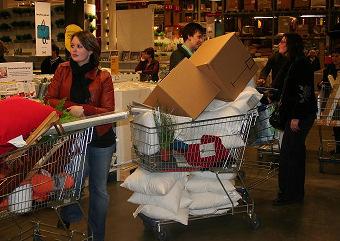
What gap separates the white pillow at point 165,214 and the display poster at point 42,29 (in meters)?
3.31

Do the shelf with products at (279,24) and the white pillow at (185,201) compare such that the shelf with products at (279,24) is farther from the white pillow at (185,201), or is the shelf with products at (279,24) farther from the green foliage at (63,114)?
the green foliage at (63,114)

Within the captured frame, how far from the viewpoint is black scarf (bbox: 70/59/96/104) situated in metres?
3.85

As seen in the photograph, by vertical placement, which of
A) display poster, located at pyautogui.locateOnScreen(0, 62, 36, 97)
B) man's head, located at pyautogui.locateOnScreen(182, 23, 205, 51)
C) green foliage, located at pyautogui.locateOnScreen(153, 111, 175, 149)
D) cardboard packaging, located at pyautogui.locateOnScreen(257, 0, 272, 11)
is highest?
cardboard packaging, located at pyautogui.locateOnScreen(257, 0, 272, 11)

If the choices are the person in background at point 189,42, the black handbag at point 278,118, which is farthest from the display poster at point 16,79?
the black handbag at point 278,118

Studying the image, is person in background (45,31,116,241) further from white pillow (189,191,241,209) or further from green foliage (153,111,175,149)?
white pillow (189,191,241,209)

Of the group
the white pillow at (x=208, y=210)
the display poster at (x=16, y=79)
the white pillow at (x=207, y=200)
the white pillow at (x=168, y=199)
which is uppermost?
the display poster at (x=16, y=79)

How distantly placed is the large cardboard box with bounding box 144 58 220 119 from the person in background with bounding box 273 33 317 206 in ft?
3.56

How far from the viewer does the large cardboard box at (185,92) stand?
421cm

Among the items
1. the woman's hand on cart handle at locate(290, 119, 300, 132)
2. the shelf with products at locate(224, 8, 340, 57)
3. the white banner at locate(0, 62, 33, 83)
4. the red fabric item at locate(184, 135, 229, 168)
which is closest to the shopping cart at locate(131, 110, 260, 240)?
the red fabric item at locate(184, 135, 229, 168)

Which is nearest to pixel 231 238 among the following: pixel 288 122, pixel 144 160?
pixel 144 160

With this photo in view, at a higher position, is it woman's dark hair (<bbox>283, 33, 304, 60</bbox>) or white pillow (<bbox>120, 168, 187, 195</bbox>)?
woman's dark hair (<bbox>283, 33, 304, 60</bbox>)

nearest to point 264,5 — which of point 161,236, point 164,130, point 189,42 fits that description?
point 189,42

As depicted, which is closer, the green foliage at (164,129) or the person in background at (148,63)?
the green foliage at (164,129)

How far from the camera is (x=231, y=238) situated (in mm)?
4391
